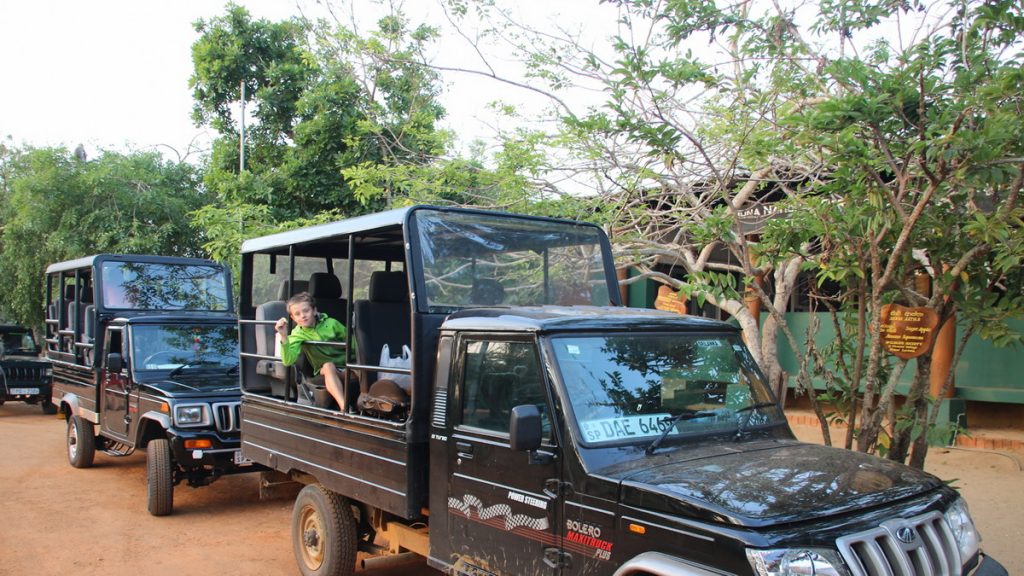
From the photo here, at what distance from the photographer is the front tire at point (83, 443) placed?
34.1 feet

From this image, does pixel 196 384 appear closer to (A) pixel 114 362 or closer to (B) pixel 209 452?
(A) pixel 114 362

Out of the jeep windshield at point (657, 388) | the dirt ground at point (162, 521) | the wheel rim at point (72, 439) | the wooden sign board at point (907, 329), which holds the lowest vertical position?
the dirt ground at point (162, 521)

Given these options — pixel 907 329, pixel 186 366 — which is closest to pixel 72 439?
pixel 186 366

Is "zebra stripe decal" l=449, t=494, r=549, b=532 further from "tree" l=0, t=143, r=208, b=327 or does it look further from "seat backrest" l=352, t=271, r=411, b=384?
"tree" l=0, t=143, r=208, b=327

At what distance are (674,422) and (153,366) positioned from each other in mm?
7150

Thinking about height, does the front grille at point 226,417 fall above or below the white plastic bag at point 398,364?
below

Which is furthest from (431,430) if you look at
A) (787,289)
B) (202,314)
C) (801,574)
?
(202,314)

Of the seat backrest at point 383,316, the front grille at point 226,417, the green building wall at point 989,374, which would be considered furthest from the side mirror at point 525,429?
the green building wall at point 989,374

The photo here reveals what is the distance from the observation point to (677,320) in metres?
4.60

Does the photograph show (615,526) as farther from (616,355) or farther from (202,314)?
(202,314)

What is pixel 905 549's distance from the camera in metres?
3.28

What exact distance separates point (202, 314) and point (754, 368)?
26.4 ft

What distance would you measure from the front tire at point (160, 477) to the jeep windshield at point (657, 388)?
5.54m

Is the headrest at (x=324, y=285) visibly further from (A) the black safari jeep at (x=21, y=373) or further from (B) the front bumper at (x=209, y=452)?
(A) the black safari jeep at (x=21, y=373)
